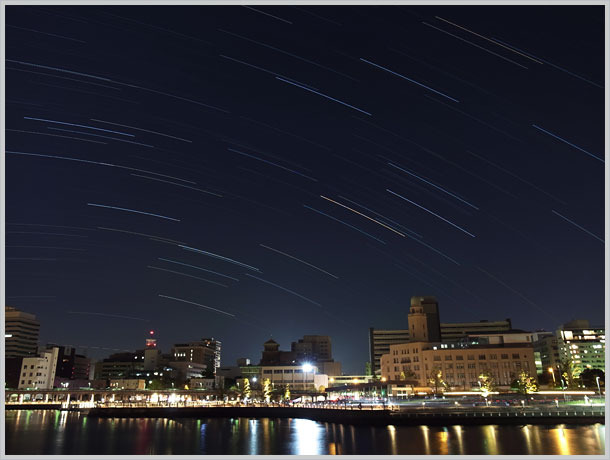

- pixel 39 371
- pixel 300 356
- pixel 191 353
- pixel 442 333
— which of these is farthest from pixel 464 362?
pixel 191 353

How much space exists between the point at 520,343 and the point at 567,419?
54685mm

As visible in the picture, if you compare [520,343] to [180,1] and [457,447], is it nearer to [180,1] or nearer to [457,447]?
[457,447]

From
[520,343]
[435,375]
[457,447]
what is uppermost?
[520,343]

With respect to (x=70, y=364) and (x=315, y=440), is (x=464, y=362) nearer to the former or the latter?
(x=315, y=440)

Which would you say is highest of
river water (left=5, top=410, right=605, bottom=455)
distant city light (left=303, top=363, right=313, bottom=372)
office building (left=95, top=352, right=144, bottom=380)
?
office building (left=95, top=352, right=144, bottom=380)

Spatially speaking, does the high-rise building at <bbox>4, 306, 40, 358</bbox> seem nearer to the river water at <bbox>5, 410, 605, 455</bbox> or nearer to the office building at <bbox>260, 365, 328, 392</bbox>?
the office building at <bbox>260, 365, 328, 392</bbox>

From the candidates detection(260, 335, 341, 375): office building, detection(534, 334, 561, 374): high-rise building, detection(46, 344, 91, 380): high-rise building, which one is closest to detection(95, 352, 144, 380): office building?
detection(46, 344, 91, 380): high-rise building

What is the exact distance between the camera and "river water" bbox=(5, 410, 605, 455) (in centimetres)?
3403

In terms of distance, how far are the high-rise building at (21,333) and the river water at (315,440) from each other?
11143 centimetres

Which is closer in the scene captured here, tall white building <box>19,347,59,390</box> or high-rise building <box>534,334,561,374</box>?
tall white building <box>19,347,59,390</box>

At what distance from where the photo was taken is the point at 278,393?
102 m

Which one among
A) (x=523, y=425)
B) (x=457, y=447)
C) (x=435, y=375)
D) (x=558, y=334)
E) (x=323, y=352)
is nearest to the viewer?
(x=457, y=447)

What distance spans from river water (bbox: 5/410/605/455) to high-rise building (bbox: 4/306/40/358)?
11143cm

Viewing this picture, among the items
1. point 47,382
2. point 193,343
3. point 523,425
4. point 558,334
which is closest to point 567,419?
point 523,425
